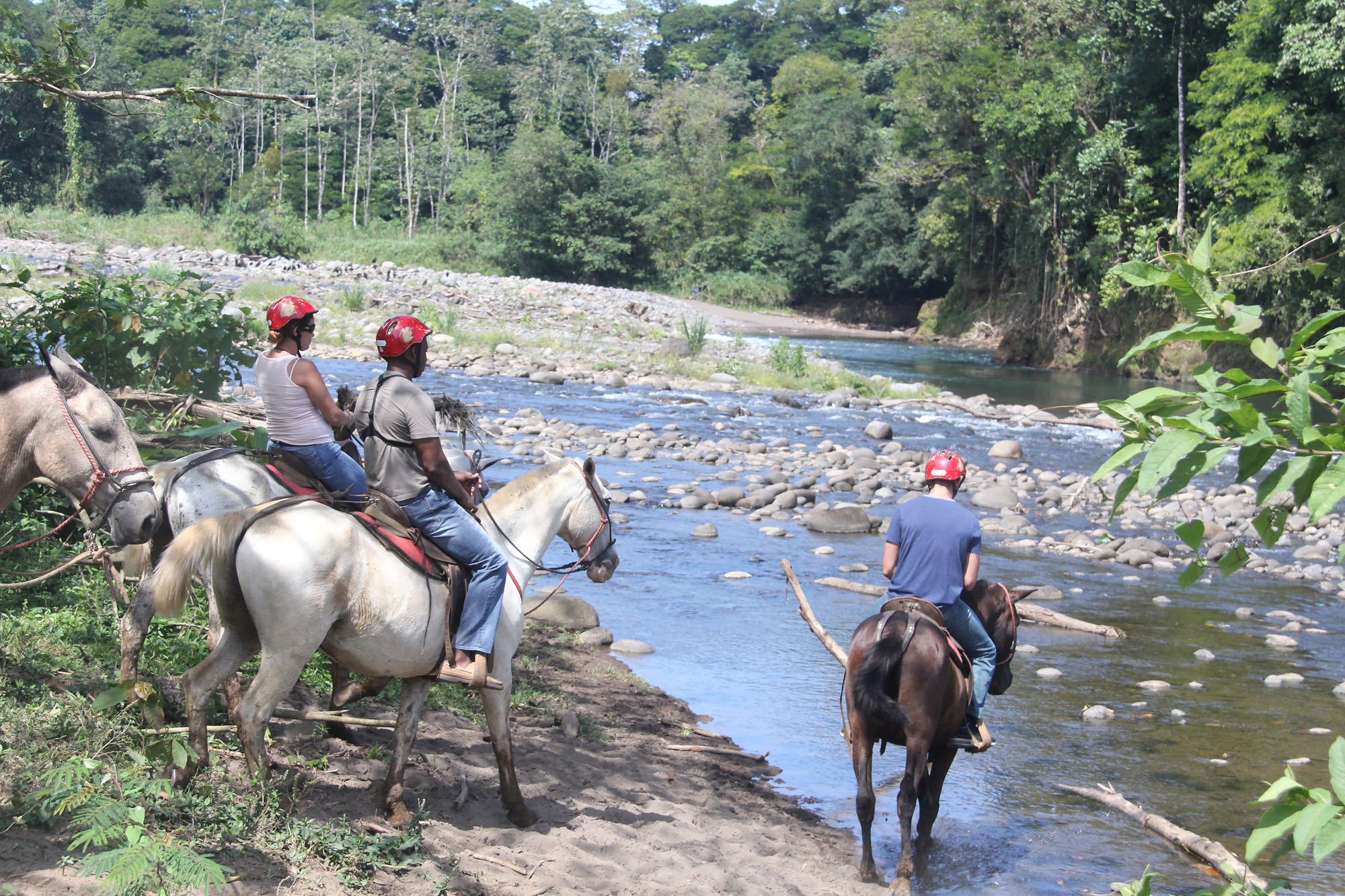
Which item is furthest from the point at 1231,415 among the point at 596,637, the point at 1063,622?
the point at 1063,622

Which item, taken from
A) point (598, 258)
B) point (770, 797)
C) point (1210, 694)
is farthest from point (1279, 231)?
point (598, 258)

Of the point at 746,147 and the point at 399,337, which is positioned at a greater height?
the point at 746,147

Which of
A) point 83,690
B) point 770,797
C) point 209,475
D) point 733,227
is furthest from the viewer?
point 733,227

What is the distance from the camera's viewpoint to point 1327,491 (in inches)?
83.0

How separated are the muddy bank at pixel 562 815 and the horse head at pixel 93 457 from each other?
4.01ft

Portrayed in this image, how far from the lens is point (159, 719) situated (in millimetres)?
4664

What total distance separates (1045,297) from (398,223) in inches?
1837


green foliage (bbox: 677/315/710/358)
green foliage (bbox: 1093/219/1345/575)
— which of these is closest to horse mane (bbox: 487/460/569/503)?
green foliage (bbox: 1093/219/1345/575)

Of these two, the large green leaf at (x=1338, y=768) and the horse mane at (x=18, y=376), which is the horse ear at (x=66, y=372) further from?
the large green leaf at (x=1338, y=768)

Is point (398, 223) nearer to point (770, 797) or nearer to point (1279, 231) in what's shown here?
point (1279, 231)

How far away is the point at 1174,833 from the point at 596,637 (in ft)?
16.6

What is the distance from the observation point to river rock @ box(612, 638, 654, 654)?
31.3ft

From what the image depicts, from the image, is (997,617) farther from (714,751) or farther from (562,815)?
(562,815)

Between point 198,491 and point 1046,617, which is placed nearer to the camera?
point 198,491
